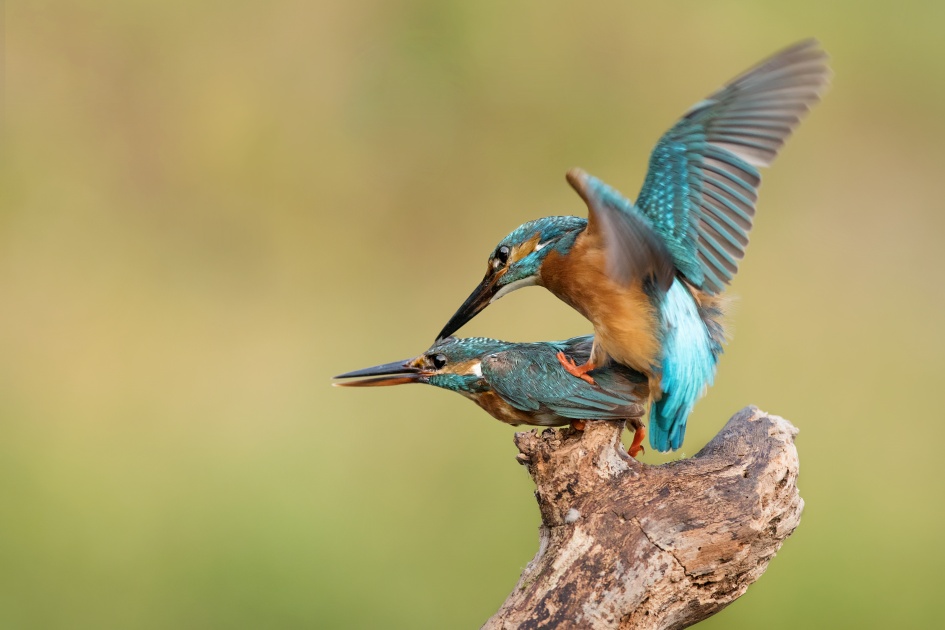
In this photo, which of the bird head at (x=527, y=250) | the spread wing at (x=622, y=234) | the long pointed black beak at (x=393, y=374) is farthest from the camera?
the long pointed black beak at (x=393, y=374)

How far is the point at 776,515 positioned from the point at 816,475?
2.74 m

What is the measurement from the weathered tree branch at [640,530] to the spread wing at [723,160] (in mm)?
504

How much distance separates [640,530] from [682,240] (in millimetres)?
762

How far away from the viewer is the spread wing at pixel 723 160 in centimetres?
298

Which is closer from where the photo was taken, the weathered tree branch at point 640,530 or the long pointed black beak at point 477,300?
the weathered tree branch at point 640,530

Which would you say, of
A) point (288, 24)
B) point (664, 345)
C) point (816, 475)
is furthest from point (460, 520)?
point (288, 24)

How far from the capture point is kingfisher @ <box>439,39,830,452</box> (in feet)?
9.61

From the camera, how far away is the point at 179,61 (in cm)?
674

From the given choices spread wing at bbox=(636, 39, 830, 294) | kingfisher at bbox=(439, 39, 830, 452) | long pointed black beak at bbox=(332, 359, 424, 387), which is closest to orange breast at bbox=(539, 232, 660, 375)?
kingfisher at bbox=(439, 39, 830, 452)

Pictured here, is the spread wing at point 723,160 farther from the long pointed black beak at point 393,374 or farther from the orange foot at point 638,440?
the long pointed black beak at point 393,374

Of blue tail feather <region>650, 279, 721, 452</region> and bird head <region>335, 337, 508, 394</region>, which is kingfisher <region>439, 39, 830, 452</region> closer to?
blue tail feather <region>650, 279, 721, 452</region>

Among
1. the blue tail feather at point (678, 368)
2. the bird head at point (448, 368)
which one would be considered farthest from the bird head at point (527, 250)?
the blue tail feather at point (678, 368)

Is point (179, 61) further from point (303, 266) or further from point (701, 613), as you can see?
point (701, 613)

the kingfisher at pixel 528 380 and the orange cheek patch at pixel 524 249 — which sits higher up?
the orange cheek patch at pixel 524 249
